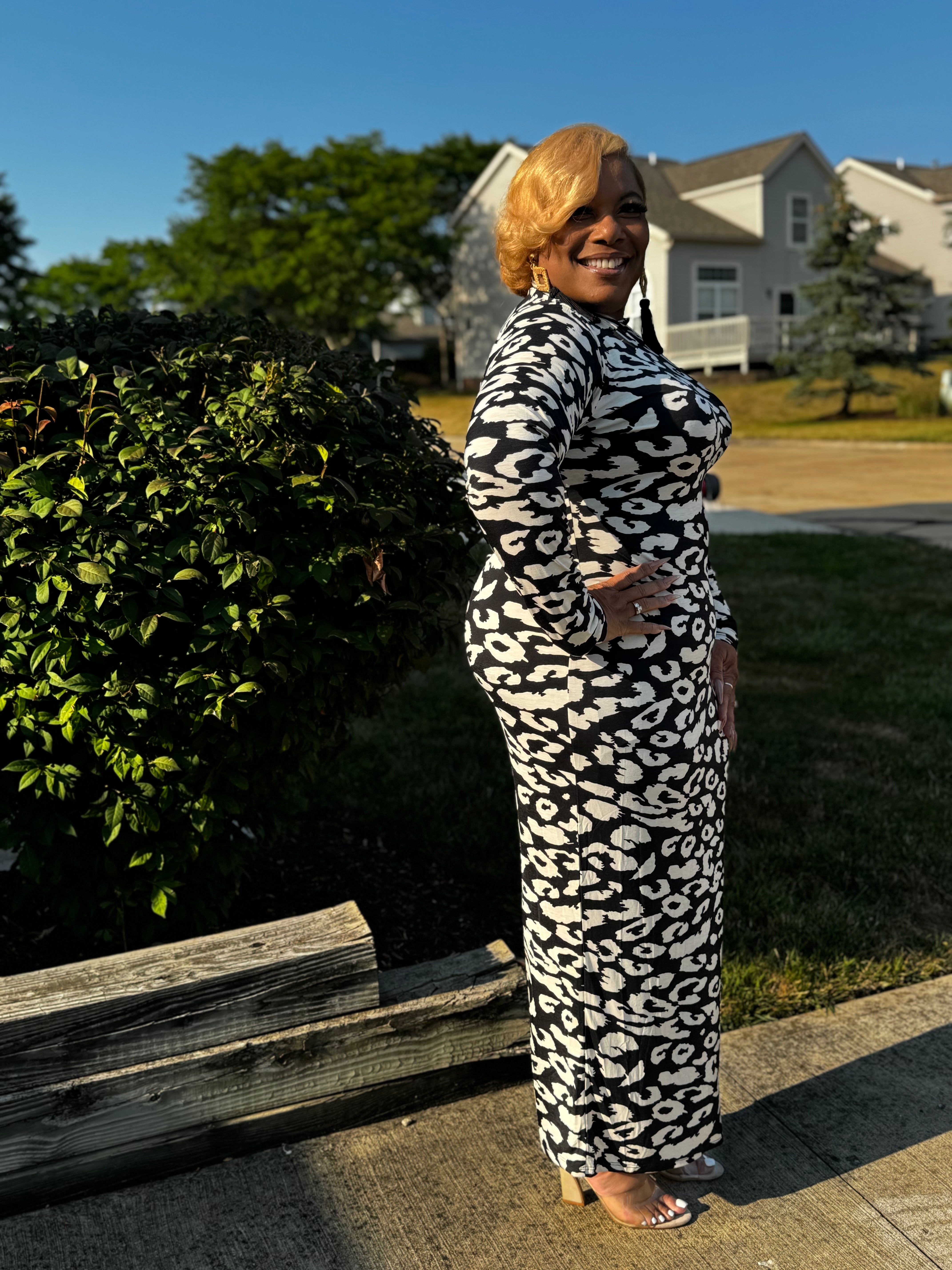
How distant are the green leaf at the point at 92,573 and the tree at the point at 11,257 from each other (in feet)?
173

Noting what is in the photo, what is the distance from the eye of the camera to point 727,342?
35.2 m

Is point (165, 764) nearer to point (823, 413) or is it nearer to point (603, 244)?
point (603, 244)

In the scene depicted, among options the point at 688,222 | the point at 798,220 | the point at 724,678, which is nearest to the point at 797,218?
the point at 798,220

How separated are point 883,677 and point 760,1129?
414 cm

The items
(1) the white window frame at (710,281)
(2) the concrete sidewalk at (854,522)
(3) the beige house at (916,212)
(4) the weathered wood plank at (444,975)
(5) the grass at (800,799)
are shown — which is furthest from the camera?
(3) the beige house at (916,212)

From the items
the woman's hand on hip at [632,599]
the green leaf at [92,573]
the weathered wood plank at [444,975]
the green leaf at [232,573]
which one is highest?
the green leaf at [92,573]

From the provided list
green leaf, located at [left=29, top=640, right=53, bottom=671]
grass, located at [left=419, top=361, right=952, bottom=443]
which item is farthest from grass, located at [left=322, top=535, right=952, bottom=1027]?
grass, located at [left=419, top=361, right=952, bottom=443]

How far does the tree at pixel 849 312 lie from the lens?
2748 cm

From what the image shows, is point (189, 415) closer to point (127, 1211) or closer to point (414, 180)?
point (127, 1211)

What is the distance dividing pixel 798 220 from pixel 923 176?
9316 millimetres

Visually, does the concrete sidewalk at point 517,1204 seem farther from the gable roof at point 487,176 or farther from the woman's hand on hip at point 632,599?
the gable roof at point 487,176

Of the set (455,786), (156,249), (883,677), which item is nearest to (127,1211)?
(455,786)

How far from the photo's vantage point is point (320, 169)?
1784 inches

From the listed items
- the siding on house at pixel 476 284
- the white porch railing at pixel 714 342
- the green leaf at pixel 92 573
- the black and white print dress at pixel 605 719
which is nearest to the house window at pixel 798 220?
the white porch railing at pixel 714 342
